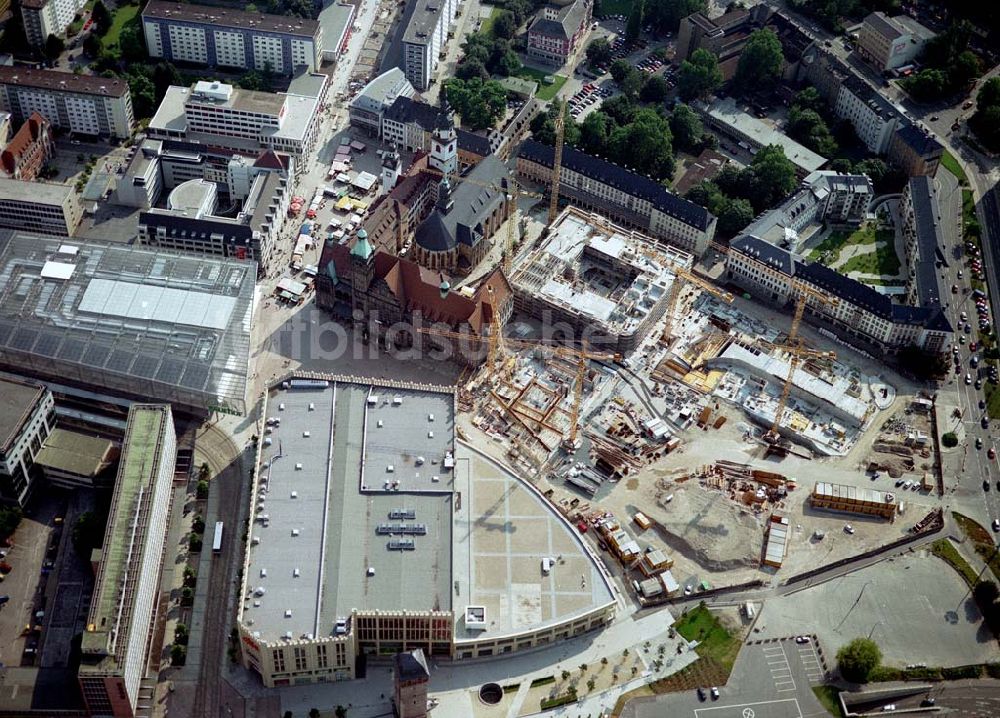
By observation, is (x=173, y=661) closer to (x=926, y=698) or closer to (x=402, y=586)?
(x=402, y=586)

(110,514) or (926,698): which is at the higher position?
(110,514)

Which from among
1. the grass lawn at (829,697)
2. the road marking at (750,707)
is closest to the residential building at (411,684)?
the road marking at (750,707)

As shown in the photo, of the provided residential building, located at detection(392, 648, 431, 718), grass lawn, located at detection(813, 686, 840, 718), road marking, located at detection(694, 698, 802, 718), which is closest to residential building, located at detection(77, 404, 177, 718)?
residential building, located at detection(392, 648, 431, 718)

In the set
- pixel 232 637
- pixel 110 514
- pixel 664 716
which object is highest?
pixel 110 514

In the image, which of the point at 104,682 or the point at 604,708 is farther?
the point at 604,708

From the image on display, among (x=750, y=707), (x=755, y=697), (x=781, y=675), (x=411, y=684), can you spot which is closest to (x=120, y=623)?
(x=411, y=684)

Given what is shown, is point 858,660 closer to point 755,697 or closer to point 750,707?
point 755,697

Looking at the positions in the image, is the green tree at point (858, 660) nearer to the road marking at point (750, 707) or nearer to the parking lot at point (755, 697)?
the parking lot at point (755, 697)

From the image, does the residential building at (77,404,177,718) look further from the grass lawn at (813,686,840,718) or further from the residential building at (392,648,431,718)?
the grass lawn at (813,686,840,718)

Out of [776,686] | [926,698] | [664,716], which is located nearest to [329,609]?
[664,716]
